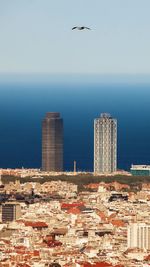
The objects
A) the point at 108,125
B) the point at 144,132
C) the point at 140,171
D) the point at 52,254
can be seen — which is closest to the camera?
the point at 52,254

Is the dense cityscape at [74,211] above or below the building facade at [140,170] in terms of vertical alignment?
below

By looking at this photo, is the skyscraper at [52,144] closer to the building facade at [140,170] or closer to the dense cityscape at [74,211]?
the dense cityscape at [74,211]

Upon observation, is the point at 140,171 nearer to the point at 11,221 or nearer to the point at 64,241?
the point at 11,221

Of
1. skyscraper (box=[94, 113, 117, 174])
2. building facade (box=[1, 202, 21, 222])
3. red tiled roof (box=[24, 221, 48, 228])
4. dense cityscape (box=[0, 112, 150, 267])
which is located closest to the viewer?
dense cityscape (box=[0, 112, 150, 267])

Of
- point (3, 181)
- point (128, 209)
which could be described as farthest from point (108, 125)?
point (128, 209)

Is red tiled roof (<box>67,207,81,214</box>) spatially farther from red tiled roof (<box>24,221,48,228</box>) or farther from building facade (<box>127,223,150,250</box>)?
building facade (<box>127,223,150,250</box>)

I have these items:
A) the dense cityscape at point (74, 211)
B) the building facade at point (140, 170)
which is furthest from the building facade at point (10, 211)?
the building facade at point (140, 170)

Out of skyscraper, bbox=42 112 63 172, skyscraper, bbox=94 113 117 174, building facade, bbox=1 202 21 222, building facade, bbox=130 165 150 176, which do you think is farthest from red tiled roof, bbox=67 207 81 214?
skyscraper, bbox=94 113 117 174
